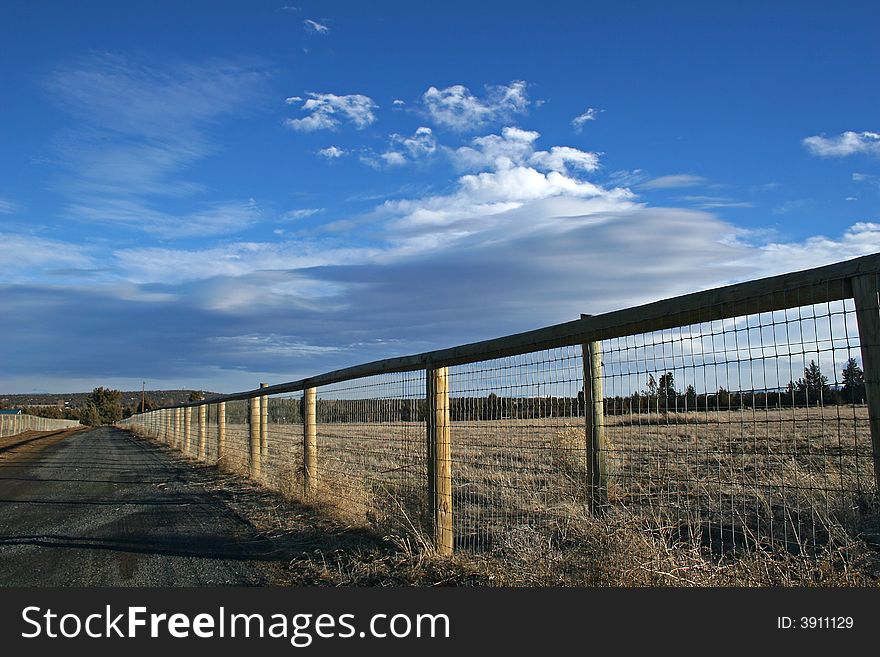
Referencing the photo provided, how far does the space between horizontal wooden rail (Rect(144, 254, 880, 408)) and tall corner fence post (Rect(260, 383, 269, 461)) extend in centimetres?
596

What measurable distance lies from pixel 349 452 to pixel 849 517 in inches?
195

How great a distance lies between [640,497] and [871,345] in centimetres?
287

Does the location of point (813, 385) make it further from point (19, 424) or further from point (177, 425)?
point (19, 424)

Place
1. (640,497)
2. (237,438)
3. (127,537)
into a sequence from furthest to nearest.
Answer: (237,438)
(127,537)
(640,497)

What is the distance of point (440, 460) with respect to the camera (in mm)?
5789

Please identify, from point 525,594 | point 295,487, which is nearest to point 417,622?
→ point 525,594

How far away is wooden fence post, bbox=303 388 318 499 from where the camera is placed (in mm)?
8852

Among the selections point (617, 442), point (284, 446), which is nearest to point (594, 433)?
point (617, 442)

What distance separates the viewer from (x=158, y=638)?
159 inches

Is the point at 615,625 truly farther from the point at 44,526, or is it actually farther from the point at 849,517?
the point at 44,526

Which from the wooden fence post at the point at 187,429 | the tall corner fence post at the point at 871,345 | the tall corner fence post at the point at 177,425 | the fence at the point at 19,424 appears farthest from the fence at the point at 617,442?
the fence at the point at 19,424

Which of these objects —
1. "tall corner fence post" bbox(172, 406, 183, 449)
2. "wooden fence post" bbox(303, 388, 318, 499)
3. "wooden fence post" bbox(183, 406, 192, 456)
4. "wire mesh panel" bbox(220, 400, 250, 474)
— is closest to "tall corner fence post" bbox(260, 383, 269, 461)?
"wire mesh panel" bbox(220, 400, 250, 474)

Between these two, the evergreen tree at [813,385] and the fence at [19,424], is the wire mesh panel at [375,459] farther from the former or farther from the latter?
the fence at [19,424]

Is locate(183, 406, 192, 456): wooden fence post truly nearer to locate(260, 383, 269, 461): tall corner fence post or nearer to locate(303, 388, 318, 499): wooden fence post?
locate(260, 383, 269, 461): tall corner fence post
